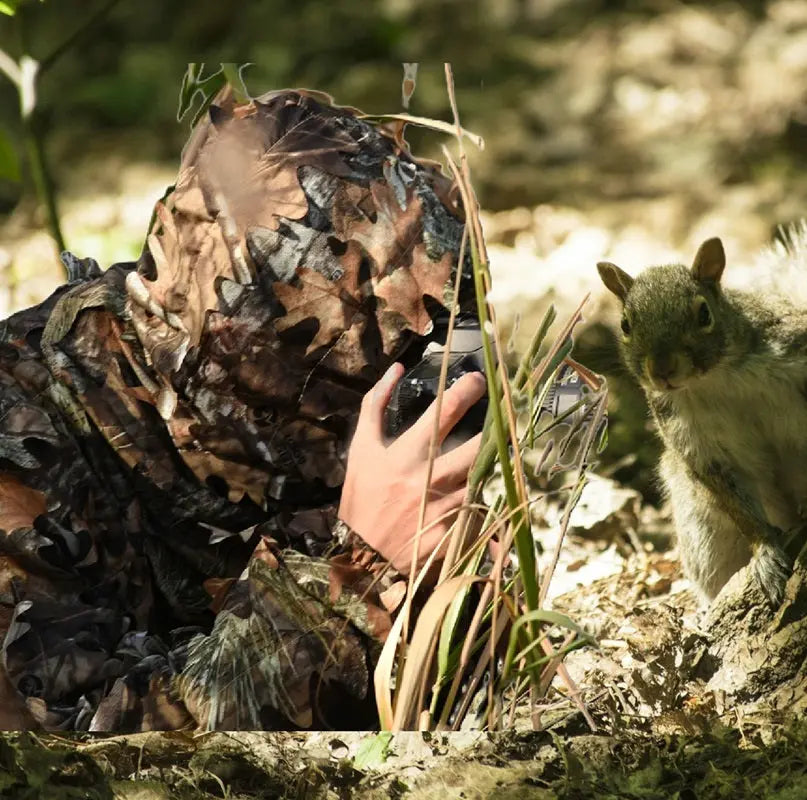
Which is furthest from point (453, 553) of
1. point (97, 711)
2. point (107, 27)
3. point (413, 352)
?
point (107, 27)

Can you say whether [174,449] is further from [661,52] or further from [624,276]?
[661,52]

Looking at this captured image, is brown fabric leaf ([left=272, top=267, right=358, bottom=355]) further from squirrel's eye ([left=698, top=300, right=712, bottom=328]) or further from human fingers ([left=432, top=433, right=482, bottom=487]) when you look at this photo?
squirrel's eye ([left=698, top=300, right=712, bottom=328])

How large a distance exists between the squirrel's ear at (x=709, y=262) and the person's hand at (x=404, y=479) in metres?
0.24

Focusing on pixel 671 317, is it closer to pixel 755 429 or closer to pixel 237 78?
pixel 755 429

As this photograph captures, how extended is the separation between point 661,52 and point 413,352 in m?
0.39

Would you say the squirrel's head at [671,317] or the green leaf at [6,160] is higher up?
the green leaf at [6,160]

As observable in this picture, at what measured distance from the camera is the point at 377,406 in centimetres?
114

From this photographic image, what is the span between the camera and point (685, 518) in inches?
59.8

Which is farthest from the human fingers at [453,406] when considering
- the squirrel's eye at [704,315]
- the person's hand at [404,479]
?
the squirrel's eye at [704,315]

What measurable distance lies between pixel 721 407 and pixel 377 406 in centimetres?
45

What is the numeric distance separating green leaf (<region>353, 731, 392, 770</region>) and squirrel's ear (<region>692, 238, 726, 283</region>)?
53cm

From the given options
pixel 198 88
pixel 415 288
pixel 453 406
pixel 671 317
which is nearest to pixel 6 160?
pixel 198 88

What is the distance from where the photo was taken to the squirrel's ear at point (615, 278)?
1085mm

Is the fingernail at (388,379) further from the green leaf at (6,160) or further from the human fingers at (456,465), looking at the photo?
the green leaf at (6,160)
